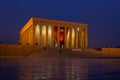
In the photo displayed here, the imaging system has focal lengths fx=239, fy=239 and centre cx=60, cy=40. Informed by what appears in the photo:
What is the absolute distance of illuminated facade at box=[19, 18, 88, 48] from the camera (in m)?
67.6

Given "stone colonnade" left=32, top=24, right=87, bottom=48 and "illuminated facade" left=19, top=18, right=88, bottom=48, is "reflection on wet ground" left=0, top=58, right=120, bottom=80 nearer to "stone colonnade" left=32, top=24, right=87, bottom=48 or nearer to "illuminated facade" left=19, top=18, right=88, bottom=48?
"illuminated facade" left=19, top=18, right=88, bottom=48

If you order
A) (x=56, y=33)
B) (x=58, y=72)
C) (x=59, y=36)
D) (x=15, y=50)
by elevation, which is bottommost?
(x=58, y=72)

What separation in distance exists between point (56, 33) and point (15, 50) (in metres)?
22.6

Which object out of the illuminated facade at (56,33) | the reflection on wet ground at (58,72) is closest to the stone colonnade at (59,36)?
the illuminated facade at (56,33)

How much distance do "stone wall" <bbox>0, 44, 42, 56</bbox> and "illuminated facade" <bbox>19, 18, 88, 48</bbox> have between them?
11580mm

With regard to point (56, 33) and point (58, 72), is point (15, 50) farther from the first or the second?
point (58, 72)

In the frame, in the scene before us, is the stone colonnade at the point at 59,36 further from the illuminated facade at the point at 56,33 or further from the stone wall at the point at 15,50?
the stone wall at the point at 15,50

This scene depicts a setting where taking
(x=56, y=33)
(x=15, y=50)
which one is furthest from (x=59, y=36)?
(x=15, y=50)

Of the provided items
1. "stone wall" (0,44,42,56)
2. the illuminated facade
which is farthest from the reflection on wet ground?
the illuminated facade

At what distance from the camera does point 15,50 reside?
50656 mm

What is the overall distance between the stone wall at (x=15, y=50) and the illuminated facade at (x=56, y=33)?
38.0ft

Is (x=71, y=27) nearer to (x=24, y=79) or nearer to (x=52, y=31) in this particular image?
(x=52, y=31)

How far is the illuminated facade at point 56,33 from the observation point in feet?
222

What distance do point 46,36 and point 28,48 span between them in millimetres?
17129
